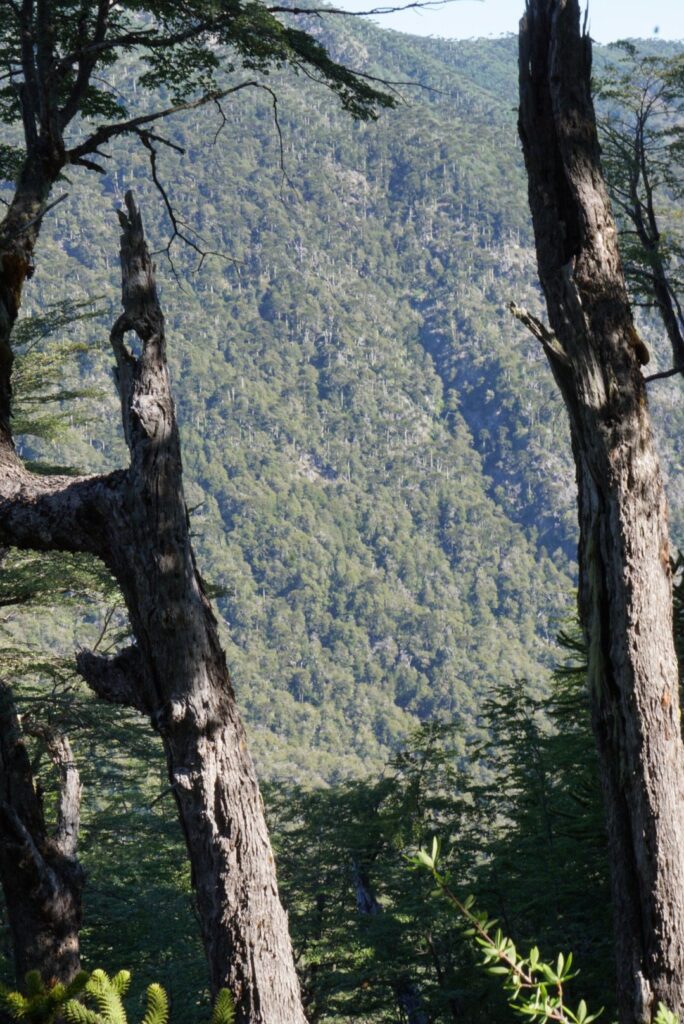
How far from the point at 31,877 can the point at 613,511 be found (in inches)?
99.2

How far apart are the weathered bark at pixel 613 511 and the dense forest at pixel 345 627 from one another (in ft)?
1.99

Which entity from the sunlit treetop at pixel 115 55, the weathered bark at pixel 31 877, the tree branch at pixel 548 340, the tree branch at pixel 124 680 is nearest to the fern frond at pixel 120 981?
the tree branch at pixel 124 680

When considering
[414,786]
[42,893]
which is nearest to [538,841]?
[414,786]

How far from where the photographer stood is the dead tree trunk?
7.60 feet

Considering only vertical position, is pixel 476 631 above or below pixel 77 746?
above

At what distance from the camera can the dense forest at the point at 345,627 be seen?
8727 millimetres

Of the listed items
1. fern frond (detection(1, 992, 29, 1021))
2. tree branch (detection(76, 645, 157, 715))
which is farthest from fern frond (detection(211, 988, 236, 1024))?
tree branch (detection(76, 645, 157, 715))

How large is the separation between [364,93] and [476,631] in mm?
141803

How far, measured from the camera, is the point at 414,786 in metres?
11.6

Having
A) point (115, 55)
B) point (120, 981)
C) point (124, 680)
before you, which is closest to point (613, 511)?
point (124, 680)

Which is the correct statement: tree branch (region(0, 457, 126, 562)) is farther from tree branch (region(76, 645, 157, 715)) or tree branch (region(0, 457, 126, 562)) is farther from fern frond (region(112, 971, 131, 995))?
fern frond (region(112, 971, 131, 995))

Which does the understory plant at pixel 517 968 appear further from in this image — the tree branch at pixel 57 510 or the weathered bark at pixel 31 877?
the weathered bark at pixel 31 877

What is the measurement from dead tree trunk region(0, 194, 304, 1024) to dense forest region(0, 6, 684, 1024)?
1.04 ft

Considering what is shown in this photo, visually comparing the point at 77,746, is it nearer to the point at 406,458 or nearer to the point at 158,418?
the point at 158,418
